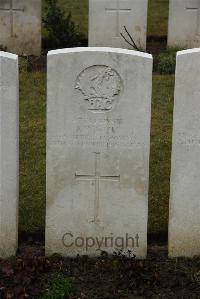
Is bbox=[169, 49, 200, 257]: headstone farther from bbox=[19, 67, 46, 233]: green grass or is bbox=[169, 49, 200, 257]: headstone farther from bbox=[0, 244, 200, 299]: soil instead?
bbox=[19, 67, 46, 233]: green grass

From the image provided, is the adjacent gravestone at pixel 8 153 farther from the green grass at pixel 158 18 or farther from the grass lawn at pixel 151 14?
the green grass at pixel 158 18

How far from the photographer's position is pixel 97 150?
5.80 meters

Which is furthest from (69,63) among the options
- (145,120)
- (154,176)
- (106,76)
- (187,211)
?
(154,176)

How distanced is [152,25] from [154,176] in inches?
266

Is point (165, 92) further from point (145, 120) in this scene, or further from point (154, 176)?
point (145, 120)

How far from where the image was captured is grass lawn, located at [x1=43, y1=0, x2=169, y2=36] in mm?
13578

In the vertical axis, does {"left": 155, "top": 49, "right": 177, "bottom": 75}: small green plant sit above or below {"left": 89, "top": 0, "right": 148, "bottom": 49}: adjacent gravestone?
below

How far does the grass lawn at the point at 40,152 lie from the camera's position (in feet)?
22.0

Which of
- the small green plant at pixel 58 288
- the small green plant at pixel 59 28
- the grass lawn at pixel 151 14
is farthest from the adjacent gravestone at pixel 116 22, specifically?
the small green plant at pixel 58 288

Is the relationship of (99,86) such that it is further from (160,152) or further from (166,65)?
(166,65)

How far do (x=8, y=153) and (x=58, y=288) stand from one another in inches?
40.3

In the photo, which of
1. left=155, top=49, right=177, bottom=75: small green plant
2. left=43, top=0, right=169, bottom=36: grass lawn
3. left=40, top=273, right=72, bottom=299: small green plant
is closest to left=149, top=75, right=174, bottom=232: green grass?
left=155, top=49, right=177, bottom=75: small green plant

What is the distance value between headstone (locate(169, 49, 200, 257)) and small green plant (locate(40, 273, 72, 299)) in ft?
2.97

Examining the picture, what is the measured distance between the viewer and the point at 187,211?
593 cm
